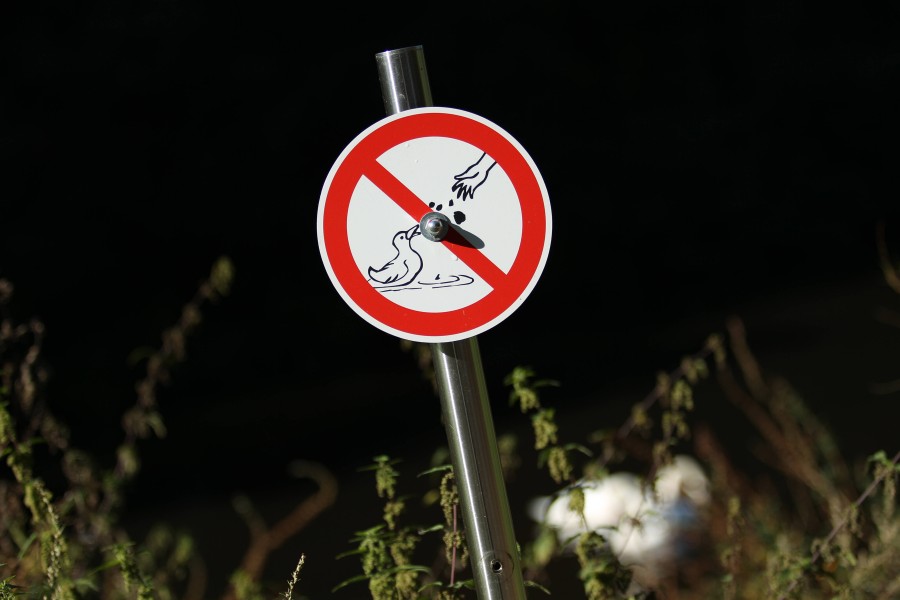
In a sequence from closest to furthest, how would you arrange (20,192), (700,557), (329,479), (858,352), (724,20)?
1. (700,557)
2. (329,479)
3. (20,192)
4. (858,352)
5. (724,20)

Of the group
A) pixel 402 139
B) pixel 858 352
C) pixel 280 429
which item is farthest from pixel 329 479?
pixel 402 139

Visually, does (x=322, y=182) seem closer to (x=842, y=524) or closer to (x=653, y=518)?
(x=653, y=518)

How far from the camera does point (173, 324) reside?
6.84 meters

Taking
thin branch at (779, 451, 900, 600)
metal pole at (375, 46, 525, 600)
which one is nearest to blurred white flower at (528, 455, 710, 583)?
thin branch at (779, 451, 900, 600)

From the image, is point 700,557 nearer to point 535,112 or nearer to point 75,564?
point 75,564

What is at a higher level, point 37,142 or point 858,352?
point 37,142

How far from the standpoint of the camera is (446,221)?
85.4 inches

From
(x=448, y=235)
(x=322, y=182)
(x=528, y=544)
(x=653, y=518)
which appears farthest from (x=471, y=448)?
(x=322, y=182)

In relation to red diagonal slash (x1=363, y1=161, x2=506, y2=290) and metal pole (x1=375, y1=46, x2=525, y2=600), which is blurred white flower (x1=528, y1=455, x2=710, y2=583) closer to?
metal pole (x1=375, y1=46, x2=525, y2=600)

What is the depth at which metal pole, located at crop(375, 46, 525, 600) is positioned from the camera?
2213 millimetres

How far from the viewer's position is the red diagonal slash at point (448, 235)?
218 cm

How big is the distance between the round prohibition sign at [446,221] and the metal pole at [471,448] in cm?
6

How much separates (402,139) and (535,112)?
5675 mm

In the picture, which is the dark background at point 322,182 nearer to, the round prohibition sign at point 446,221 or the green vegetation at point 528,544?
the green vegetation at point 528,544
